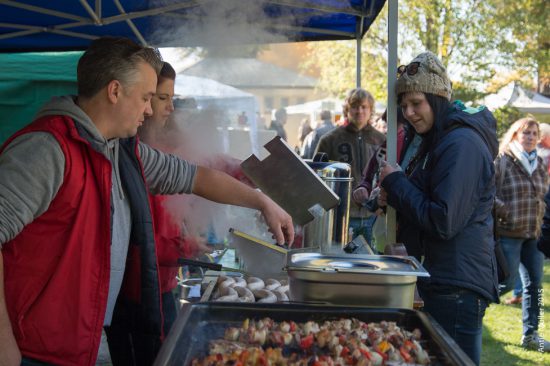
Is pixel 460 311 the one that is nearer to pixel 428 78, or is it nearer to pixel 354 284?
pixel 354 284

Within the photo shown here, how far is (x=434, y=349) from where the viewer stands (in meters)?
1.60

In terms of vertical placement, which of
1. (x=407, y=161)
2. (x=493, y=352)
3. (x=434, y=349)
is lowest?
(x=493, y=352)

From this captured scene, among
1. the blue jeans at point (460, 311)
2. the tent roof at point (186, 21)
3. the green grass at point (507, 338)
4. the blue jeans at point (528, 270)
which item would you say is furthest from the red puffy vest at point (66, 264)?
the blue jeans at point (528, 270)

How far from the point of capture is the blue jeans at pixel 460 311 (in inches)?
93.7

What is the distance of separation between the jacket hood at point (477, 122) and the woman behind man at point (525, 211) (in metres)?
2.71

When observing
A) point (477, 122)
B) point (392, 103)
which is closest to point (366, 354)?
point (477, 122)

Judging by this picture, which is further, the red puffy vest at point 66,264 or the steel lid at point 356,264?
the steel lid at point 356,264

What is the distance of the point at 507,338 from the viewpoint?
5.13 meters

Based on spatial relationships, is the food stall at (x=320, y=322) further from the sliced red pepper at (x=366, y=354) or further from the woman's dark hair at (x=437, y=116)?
the woman's dark hair at (x=437, y=116)

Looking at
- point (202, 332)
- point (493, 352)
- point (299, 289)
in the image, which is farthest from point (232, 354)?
point (493, 352)

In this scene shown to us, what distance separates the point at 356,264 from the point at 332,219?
72cm

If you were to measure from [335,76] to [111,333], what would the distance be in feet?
56.5

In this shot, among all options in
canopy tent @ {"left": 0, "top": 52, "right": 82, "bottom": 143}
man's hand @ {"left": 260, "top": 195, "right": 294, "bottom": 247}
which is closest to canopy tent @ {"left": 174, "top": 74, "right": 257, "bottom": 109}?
canopy tent @ {"left": 0, "top": 52, "right": 82, "bottom": 143}

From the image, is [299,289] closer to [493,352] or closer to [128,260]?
[128,260]
